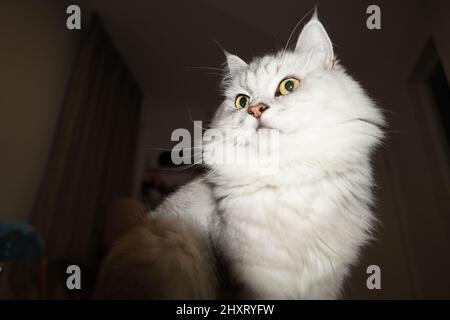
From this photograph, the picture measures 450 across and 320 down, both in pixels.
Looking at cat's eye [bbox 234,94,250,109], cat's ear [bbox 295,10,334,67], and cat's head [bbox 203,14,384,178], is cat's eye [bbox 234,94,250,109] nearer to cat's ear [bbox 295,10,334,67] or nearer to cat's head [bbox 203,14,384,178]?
cat's head [bbox 203,14,384,178]

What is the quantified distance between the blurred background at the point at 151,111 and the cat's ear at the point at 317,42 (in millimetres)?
264

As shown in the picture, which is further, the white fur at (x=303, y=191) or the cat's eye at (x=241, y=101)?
the cat's eye at (x=241, y=101)

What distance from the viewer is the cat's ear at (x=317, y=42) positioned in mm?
652

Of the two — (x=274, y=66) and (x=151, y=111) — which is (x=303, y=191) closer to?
(x=274, y=66)

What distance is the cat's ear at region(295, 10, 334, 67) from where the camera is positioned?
65 centimetres

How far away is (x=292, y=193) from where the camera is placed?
52 cm

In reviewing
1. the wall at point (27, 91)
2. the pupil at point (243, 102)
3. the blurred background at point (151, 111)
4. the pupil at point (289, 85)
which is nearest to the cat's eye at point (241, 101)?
the pupil at point (243, 102)

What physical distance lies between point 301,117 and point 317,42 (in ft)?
0.91

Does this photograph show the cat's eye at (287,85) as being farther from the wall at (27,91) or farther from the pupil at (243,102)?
the wall at (27,91)

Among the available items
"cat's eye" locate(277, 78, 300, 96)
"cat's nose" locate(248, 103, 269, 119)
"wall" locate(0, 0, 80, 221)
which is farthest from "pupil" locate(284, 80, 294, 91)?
"wall" locate(0, 0, 80, 221)

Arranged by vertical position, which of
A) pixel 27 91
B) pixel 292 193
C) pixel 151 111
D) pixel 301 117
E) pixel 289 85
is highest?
pixel 151 111

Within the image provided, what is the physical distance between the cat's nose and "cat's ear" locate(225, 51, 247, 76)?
0.94ft

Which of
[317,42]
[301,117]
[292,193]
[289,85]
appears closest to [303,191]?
[292,193]
